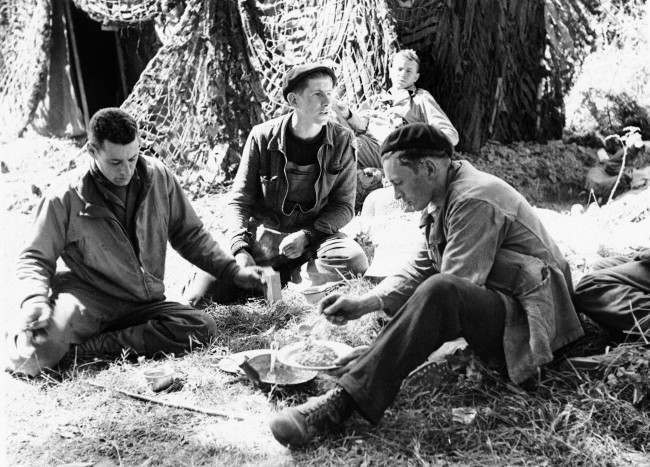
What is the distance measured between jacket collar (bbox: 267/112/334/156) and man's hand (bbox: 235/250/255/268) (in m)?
0.77

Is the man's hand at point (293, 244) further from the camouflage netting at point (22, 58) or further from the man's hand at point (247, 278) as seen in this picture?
the camouflage netting at point (22, 58)

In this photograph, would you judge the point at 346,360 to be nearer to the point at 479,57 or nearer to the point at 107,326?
the point at 107,326

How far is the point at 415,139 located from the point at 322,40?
5.24 meters

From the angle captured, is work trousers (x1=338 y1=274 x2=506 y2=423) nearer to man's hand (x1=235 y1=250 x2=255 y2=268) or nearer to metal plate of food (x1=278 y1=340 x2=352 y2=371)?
metal plate of food (x1=278 y1=340 x2=352 y2=371)

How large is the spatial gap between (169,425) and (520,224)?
188cm

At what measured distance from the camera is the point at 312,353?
131 inches

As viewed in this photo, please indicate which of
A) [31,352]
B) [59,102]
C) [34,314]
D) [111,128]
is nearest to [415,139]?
[111,128]

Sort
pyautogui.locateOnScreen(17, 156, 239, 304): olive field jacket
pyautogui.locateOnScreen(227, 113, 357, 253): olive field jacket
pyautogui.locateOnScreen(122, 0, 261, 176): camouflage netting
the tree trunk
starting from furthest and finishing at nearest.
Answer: the tree trunk
pyautogui.locateOnScreen(122, 0, 261, 176): camouflage netting
pyautogui.locateOnScreen(227, 113, 357, 253): olive field jacket
pyautogui.locateOnScreen(17, 156, 239, 304): olive field jacket

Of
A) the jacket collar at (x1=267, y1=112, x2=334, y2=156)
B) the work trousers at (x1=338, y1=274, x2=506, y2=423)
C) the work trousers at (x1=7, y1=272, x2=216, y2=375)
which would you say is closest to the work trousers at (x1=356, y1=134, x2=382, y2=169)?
the jacket collar at (x1=267, y1=112, x2=334, y2=156)

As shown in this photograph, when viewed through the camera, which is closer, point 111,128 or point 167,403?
point 167,403

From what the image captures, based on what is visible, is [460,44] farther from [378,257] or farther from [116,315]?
[116,315]

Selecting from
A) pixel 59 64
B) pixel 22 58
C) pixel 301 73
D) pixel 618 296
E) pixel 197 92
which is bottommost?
pixel 618 296

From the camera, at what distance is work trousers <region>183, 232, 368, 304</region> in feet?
15.8

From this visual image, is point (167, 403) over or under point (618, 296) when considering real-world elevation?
under
